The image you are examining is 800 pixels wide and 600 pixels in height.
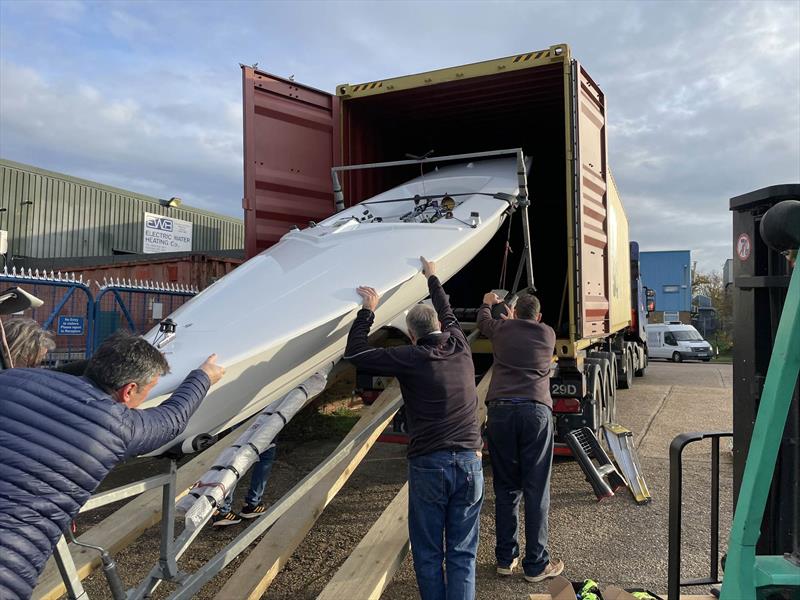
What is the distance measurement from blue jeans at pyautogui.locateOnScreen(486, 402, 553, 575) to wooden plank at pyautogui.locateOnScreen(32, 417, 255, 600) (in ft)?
4.92

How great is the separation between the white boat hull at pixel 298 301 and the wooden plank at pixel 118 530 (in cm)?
36

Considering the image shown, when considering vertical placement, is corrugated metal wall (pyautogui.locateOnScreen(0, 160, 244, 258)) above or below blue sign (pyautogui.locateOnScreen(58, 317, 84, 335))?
above

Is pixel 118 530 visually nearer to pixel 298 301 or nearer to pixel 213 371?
pixel 213 371

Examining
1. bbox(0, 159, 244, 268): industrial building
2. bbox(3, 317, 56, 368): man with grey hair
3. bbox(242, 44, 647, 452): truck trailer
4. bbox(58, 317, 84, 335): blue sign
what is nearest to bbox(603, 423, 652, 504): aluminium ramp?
bbox(242, 44, 647, 452): truck trailer

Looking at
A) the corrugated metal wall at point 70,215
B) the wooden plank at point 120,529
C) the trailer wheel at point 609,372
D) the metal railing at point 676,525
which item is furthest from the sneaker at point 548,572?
the corrugated metal wall at point 70,215

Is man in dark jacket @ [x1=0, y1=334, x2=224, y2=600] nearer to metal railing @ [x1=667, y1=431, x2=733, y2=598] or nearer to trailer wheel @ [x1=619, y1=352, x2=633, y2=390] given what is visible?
metal railing @ [x1=667, y1=431, x2=733, y2=598]

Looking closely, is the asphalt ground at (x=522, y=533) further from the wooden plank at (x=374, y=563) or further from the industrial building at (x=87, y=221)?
the industrial building at (x=87, y=221)

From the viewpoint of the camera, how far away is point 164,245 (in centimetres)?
2367

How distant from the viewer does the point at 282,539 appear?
313cm

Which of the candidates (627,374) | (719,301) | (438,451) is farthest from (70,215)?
(719,301)

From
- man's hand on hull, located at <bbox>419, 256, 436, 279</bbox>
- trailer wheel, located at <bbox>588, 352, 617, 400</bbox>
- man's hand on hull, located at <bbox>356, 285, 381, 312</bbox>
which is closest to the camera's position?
man's hand on hull, located at <bbox>356, 285, 381, 312</bbox>

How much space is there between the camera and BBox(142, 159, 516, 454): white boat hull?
9.27 ft

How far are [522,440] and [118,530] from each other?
7.65 ft

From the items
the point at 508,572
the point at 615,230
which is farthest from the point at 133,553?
the point at 615,230
